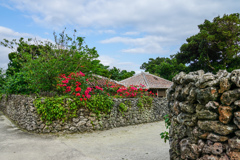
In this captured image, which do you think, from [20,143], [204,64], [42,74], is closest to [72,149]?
[20,143]

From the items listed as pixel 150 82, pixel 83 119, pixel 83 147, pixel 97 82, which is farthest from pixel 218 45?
pixel 83 147

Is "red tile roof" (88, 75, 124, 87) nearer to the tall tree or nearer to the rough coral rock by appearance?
the rough coral rock

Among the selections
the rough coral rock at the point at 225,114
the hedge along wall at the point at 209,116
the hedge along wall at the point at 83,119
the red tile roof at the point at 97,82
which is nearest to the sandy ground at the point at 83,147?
the hedge along wall at the point at 83,119

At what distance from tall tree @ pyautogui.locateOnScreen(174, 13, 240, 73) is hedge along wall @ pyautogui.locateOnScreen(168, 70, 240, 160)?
2260 cm

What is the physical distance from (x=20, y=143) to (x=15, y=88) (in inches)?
265

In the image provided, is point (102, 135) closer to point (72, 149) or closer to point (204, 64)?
point (72, 149)

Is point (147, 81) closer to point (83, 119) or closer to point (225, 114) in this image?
point (83, 119)

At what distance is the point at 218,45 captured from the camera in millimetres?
23219

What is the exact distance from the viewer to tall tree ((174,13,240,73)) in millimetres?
23062

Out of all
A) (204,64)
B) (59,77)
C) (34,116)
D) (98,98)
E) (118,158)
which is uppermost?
(204,64)

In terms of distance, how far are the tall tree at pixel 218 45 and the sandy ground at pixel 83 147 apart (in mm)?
20147

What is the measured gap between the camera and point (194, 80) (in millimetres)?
3469

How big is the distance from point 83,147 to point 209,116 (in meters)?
4.52

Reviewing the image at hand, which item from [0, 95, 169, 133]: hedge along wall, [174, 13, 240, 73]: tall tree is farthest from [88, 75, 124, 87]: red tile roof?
[174, 13, 240, 73]: tall tree
